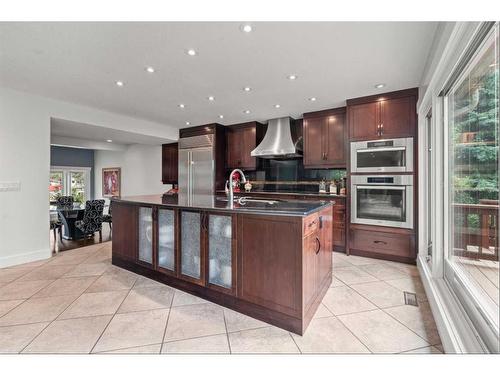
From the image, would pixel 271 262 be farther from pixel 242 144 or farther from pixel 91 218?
pixel 91 218

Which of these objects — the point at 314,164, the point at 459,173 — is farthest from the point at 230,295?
the point at 314,164

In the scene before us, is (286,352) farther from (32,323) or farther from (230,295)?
(32,323)

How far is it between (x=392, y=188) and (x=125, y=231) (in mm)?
3703

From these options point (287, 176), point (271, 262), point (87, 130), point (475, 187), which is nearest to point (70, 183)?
point (87, 130)

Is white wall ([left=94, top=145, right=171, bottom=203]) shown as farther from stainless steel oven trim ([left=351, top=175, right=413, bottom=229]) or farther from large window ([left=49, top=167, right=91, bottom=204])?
stainless steel oven trim ([left=351, top=175, right=413, bottom=229])

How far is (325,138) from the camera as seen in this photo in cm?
421

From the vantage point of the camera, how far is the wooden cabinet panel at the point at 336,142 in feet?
13.3

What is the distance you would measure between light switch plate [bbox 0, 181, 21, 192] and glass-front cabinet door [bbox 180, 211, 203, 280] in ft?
9.28

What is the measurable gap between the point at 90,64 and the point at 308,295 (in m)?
3.22

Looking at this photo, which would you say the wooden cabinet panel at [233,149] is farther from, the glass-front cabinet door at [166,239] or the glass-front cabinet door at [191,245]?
the glass-front cabinet door at [191,245]

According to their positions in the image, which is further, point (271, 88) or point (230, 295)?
point (271, 88)

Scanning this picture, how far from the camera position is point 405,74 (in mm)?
2836

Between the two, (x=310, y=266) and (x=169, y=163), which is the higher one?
(x=169, y=163)
